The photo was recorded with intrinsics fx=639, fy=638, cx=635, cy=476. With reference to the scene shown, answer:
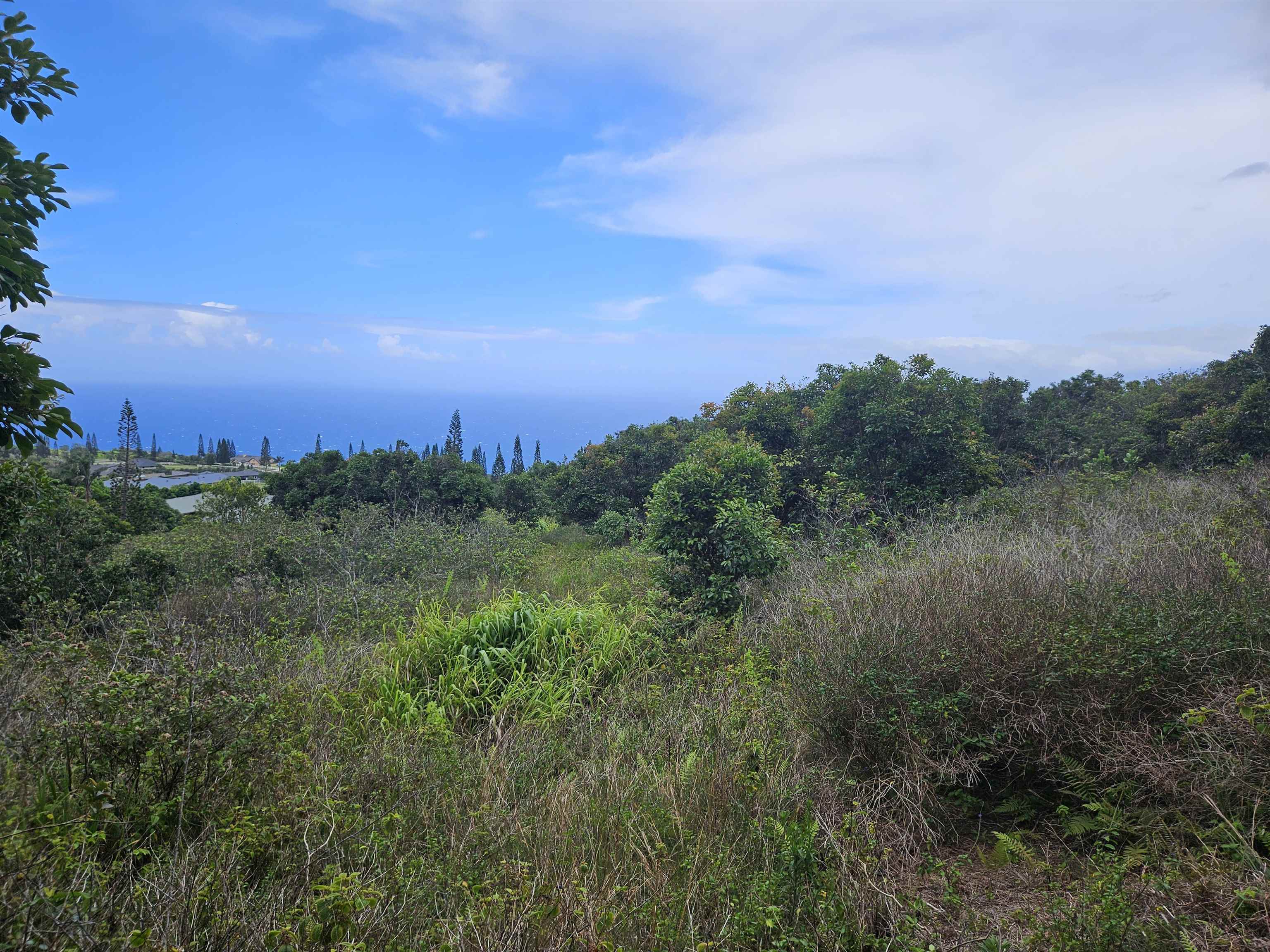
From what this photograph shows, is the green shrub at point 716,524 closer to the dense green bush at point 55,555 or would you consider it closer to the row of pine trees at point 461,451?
the dense green bush at point 55,555

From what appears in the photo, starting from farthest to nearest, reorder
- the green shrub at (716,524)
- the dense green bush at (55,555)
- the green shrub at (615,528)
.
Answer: the green shrub at (615,528) < the green shrub at (716,524) < the dense green bush at (55,555)

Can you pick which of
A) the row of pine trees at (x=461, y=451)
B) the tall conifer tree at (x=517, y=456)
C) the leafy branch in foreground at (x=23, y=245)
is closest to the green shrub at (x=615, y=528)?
the row of pine trees at (x=461, y=451)

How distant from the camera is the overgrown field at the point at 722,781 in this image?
6.57ft

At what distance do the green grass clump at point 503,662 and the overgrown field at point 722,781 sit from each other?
57mm

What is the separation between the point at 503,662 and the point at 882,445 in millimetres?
11248

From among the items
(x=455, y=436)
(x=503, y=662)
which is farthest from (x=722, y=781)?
(x=455, y=436)

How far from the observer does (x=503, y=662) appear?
5.37 meters

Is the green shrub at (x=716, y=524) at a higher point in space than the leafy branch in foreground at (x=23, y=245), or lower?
lower

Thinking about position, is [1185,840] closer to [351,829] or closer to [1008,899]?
[1008,899]

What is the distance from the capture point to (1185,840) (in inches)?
99.7

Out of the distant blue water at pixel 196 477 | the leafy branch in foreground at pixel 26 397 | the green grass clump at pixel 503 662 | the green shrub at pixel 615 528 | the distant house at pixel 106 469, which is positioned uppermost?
the leafy branch in foreground at pixel 26 397

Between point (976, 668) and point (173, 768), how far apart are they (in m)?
3.67

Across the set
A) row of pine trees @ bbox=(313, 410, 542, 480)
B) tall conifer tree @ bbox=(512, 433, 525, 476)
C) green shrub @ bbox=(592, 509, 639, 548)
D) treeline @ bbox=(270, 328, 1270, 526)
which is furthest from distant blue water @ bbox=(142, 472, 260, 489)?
green shrub @ bbox=(592, 509, 639, 548)

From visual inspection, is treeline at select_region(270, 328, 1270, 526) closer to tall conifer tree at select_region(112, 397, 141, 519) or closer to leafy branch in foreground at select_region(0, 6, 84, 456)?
tall conifer tree at select_region(112, 397, 141, 519)
